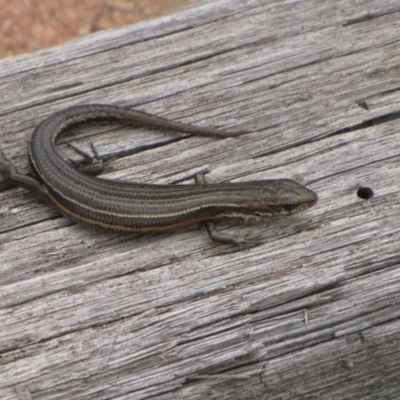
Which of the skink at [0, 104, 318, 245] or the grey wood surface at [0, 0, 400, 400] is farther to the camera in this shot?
the skink at [0, 104, 318, 245]

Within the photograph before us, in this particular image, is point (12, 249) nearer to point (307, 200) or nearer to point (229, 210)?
point (229, 210)

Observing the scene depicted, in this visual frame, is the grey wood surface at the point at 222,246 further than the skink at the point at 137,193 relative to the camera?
No

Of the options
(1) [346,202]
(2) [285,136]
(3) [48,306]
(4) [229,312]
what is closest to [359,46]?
(2) [285,136]

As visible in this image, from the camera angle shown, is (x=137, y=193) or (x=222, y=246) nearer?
(x=222, y=246)
